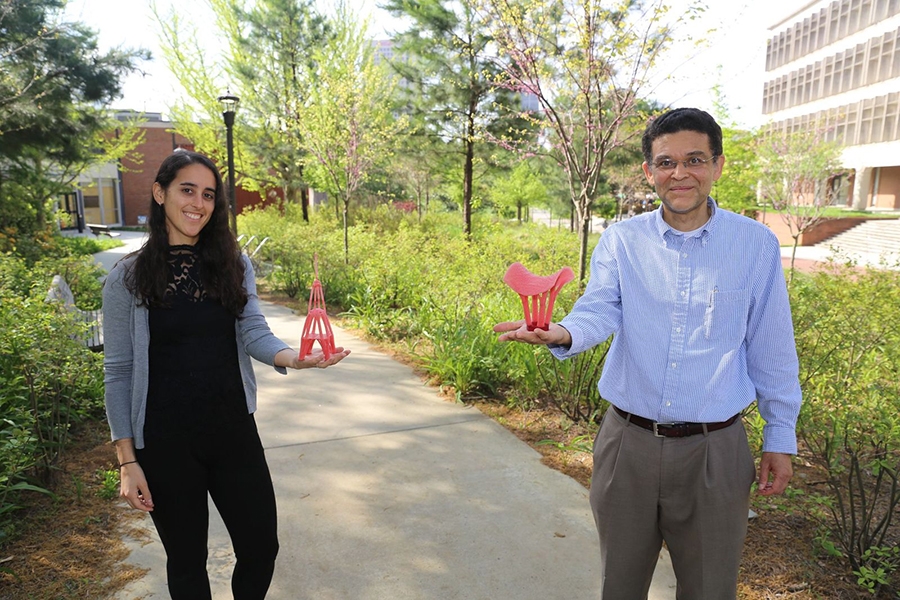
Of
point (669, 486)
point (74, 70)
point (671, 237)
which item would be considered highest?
point (74, 70)

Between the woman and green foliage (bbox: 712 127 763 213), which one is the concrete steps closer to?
green foliage (bbox: 712 127 763 213)

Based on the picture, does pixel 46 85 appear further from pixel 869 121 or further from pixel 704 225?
pixel 869 121

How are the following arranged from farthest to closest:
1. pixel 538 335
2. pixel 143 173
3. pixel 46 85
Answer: pixel 143 173 → pixel 46 85 → pixel 538 335

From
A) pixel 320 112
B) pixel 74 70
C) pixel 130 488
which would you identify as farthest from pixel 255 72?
pixel 130 488

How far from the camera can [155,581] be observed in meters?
2.61

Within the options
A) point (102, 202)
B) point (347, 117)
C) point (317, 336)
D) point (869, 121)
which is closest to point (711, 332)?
point (317, 336)

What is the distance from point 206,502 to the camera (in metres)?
1.95

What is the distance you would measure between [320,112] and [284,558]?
12.0m

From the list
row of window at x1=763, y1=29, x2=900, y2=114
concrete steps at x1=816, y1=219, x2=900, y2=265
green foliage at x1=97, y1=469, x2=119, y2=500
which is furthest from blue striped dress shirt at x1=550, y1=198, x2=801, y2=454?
row of window at x1=763, y1=29, x2=900, y2=114

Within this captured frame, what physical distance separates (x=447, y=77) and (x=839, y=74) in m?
34.6

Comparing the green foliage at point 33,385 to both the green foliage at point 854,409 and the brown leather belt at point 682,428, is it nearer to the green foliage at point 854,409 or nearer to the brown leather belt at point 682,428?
the brown leather belt at point 682,428

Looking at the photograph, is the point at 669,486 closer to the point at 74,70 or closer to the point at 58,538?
the point at 58,538

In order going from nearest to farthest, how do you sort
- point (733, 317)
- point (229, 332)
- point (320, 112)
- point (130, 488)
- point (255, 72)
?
point (733, 317) → point (130, 488) → point (229, 332) → point (320, 112) → point (255, 72)

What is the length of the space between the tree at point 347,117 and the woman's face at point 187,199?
26.5 feet
